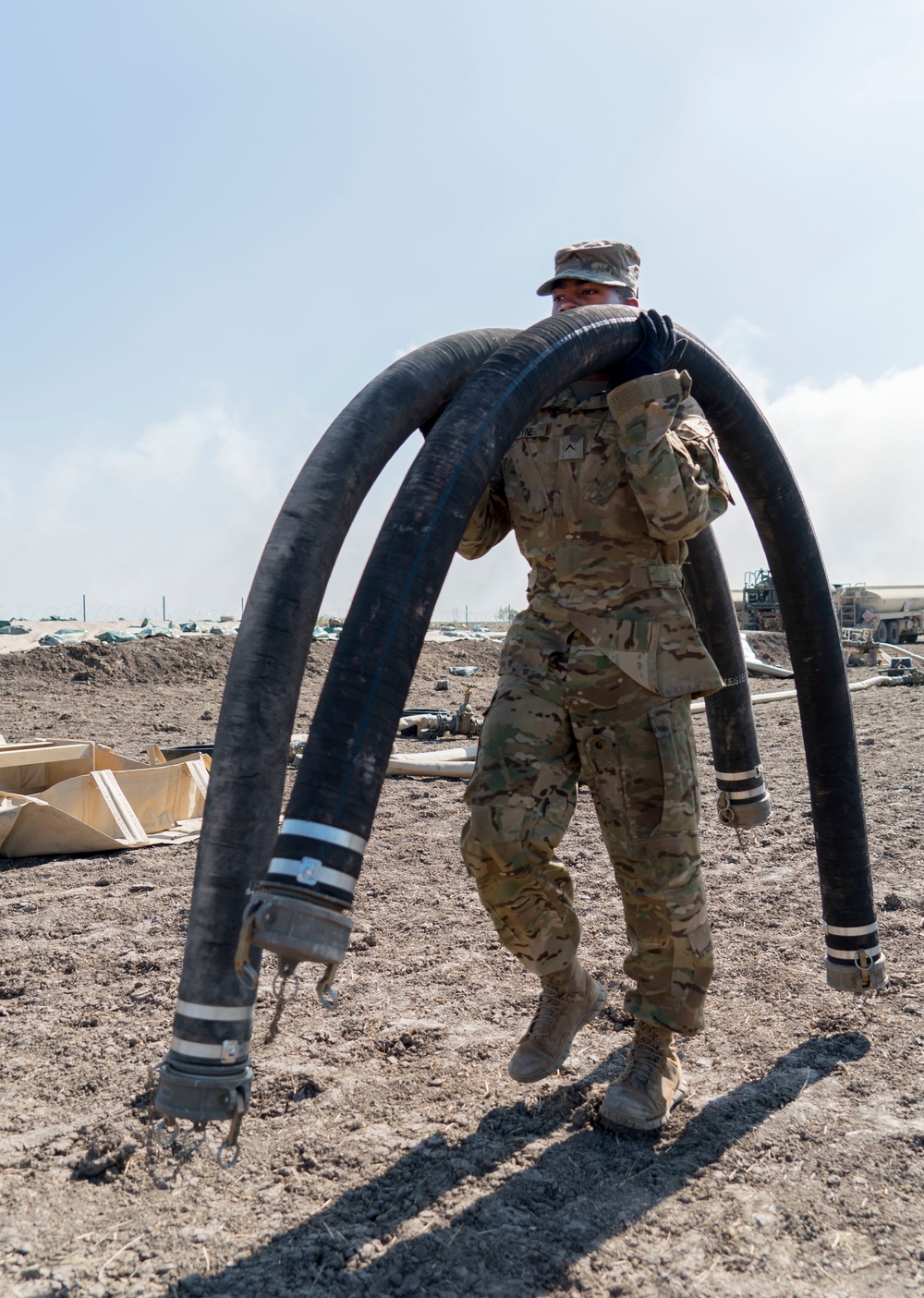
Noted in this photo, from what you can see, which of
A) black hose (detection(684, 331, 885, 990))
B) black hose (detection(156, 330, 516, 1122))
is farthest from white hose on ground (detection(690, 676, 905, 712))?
black hose (detection(156, 330, 516, 1122))

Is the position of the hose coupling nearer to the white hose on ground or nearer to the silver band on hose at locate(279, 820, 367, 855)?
the silver band on hose at locate(279, 820, 367, 855)

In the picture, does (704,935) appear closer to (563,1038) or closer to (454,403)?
(563,1038)

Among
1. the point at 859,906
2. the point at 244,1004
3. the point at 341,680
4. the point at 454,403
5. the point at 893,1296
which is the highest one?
the point at 454,403

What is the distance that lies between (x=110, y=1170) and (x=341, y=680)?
56.7 inches

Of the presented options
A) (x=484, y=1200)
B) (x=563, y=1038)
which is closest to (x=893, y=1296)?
(x=484, y=1200)

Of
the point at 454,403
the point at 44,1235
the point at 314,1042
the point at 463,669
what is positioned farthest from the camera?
the point at 463,669

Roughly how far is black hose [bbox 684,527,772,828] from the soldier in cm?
98

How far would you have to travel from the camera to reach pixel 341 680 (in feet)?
6.47

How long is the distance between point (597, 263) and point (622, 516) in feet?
2.83

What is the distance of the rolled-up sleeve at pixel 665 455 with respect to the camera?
2.67 m

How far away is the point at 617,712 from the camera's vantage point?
9.04 feet

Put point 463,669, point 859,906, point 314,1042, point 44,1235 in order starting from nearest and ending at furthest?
point 44,1235 → point 314,1042 → point 859,906 → point 463,669

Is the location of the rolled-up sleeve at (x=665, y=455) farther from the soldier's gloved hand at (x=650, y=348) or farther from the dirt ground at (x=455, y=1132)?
the dirt ground at (x=455, y=1132)

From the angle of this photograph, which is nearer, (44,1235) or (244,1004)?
(244,1004)
